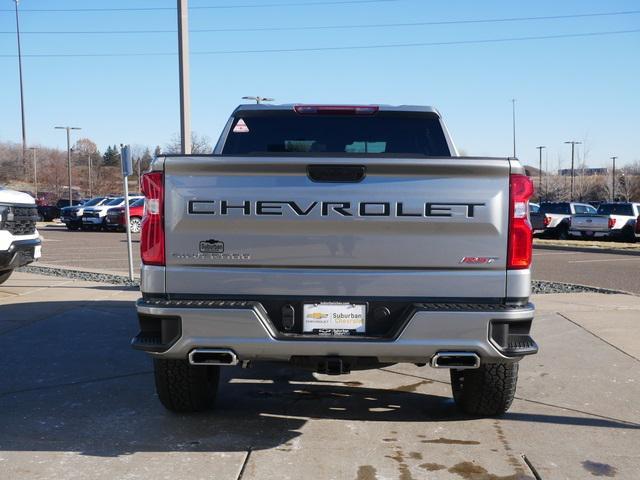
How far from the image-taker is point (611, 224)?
27.7 meters

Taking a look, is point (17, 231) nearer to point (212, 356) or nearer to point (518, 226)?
→ point (212, 356)

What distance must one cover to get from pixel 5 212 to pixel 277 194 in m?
6.97

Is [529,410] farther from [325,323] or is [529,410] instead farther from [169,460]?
[169,460]

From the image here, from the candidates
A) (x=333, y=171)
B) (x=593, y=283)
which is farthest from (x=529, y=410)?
(x=593, y=283)

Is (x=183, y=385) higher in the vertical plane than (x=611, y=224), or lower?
higher

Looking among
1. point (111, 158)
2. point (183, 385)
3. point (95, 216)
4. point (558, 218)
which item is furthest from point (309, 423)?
point (111, 158)

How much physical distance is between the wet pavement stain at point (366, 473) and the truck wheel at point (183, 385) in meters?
1.31

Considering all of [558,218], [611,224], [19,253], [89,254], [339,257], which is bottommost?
[89,254]

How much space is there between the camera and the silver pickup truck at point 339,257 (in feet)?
13.0

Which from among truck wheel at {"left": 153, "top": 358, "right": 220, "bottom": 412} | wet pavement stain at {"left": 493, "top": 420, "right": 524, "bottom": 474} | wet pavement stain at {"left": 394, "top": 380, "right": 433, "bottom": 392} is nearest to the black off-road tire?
wet pavement stain at {"left": 394, "top": 380, "right": 433, "bottom": 392}

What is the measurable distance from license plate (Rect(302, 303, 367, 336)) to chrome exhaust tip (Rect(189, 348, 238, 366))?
1.48ft

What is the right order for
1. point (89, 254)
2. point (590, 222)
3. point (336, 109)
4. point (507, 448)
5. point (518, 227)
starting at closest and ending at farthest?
point (518, 227), point (507, 448), point (336, 109), point (89, 254), point (590, 222)

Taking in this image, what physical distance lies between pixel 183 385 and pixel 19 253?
6081 millimetres

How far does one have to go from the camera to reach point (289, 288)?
4020mm
